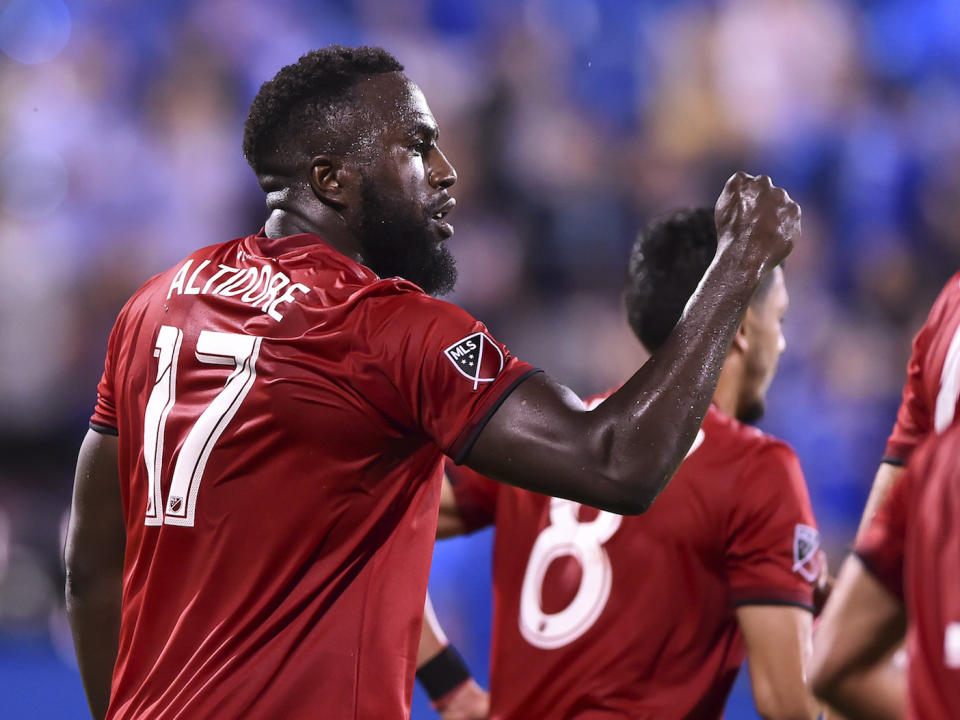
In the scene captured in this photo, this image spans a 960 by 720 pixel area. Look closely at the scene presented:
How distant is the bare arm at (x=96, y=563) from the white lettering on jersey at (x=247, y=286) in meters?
0.41

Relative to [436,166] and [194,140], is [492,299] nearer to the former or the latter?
[194,140]

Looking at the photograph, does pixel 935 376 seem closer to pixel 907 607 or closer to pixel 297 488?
pixel 907 607

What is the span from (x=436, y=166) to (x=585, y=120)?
6.62 metres

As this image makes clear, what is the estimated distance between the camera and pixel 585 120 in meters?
9.17

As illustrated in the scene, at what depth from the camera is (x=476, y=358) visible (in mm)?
2244

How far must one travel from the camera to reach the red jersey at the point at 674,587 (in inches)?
118

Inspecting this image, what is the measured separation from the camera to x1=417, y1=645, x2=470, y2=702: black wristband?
3.61m

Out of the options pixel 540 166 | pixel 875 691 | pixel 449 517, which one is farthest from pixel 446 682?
pixel 540 166

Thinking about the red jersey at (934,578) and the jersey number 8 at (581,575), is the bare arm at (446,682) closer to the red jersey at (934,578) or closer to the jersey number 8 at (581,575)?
the jersey number 8 at (581,575)

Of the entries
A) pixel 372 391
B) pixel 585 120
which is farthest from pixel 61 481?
pixel 372 391

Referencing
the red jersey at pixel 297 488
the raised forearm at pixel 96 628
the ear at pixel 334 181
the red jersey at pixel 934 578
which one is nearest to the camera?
the red jersey at pixel 934 578

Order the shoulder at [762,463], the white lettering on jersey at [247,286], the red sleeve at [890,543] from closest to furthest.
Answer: the red sleeve at [890,543] < the white lettering on jersey at [247,286] < the shoulder at [762,463]

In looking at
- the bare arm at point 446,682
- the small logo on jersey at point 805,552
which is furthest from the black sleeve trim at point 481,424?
the bare arm at point 446,682

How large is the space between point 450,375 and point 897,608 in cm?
82
